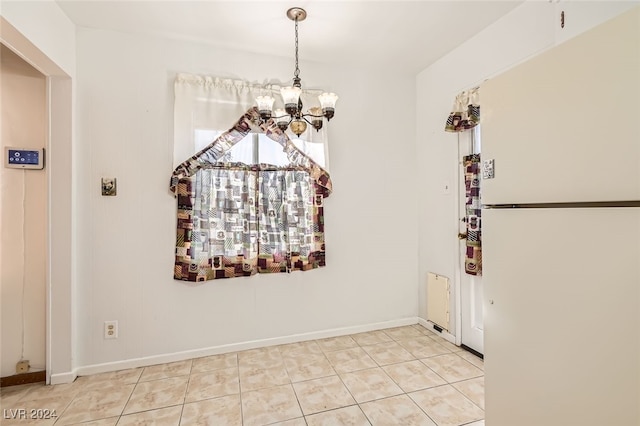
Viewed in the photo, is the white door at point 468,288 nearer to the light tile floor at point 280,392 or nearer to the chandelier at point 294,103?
the light tile floor at point 280,392

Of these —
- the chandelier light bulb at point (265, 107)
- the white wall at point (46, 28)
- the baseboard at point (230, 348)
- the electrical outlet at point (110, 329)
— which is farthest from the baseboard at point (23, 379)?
the chandelier light bulb at point (265, 107)

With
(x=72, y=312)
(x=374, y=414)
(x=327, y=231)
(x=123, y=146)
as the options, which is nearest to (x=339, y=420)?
(x=374, y=414)

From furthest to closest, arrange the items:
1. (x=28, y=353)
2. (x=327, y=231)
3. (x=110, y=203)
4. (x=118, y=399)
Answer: (x=327, y=231), (x=110, y=203), (x=28, y=353), (x=118, y=399)

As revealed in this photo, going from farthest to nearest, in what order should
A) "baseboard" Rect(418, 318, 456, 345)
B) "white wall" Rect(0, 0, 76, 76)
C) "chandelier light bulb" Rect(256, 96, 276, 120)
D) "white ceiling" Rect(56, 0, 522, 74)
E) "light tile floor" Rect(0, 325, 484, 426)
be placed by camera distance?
"baseboard" Rect(418, 318, 456, 345)
"white ceiling" Rect(56, 0, 522, 74)
"chandelier light bulb" Rect(256, 96, 276, 120)
"light tile floor" Rect(0, 325, 484, 426)
"white wall" Rect(0, 0, 76, 76)

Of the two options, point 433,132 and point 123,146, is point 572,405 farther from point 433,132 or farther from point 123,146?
point 123,146

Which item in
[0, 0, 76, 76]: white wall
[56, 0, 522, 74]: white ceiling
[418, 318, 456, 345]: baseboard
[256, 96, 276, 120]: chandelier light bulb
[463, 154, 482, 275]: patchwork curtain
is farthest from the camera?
[418, 318, 456, 345]: baseboard

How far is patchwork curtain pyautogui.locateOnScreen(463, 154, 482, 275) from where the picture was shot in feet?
7.89

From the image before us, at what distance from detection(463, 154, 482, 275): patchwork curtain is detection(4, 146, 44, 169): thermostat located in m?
3.20

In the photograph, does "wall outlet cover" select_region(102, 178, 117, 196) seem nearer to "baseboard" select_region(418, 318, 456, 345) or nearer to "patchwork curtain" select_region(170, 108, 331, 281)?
"patchwork curtain" select_region(170, 108, 331, 281)

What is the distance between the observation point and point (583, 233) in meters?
0.92

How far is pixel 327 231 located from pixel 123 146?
1.82 m

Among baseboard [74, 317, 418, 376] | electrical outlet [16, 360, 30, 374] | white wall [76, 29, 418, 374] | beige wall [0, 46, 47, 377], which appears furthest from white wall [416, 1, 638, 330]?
electrical outlet [16, 360, 30, 374]

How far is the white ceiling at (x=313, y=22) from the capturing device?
81.0 inches

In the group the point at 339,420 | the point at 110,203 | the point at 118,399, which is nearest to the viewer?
the point at 339,420
